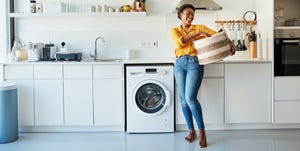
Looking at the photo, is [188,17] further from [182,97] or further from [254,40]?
[254,40]

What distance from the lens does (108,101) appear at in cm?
412

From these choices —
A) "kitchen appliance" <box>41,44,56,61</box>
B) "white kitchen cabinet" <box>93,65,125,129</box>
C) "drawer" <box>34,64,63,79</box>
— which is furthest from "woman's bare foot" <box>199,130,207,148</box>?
"kitchen appliance" <box>41,44,56,61</box>

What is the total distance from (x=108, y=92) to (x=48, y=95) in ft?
2.28

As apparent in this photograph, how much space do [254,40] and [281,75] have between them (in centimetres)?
61

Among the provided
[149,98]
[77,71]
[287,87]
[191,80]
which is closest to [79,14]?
[77,71]

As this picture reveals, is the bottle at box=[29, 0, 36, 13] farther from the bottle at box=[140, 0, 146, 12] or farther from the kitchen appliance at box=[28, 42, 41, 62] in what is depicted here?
the bottle at box=[140, 0, 146, 12]

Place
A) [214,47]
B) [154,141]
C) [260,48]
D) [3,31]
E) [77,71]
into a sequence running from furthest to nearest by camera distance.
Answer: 1. [3,31]
2. [260,48]
3. [77,71]
4. [154,141]
5. [214,47]

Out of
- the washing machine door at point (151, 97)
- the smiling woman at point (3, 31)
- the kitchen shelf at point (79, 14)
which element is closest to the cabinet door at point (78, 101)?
the washing machine door at point (151, 97)

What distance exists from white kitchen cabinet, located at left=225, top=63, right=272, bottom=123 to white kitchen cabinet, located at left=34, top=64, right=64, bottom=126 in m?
1.93

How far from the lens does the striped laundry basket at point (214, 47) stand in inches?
132

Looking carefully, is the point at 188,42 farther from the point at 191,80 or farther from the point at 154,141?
the point at 154,141

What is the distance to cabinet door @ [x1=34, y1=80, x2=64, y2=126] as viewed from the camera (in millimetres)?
4121

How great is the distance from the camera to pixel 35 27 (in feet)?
15.7

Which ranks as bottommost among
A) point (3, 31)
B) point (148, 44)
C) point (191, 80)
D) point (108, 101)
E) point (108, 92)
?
point (108, 101)
